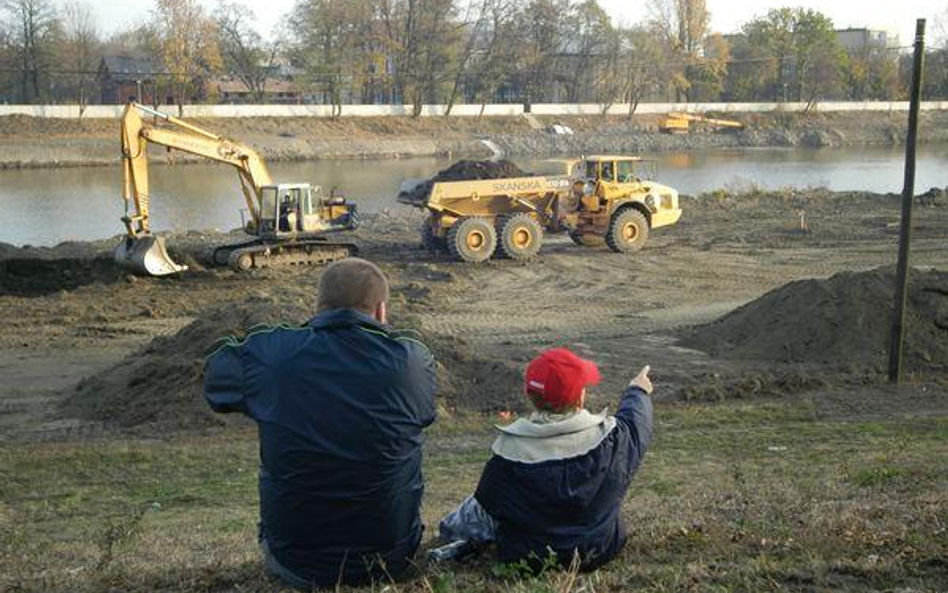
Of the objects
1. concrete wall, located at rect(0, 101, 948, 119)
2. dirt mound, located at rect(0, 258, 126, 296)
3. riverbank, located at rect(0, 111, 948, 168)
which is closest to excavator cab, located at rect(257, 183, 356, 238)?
Result: dirt mound, located at rect(0, 258, 126, 296)

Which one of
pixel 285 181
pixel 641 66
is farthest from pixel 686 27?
pixel 285 181

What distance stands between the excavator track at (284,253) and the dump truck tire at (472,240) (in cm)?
228

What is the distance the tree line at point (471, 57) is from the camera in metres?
83.8

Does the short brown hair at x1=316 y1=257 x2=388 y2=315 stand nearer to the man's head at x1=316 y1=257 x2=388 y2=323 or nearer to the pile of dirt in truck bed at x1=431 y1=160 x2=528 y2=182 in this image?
the man's head at x1=316 y1=257 x2=388 y2=323

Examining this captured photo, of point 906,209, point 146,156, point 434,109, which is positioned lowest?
point 906,209

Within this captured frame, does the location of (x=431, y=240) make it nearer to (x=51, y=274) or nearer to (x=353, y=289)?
(x=51, y=274)

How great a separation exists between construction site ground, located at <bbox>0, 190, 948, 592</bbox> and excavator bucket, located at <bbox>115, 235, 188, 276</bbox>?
0.28 metres

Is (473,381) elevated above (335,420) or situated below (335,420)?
below

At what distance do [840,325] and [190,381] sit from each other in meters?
8.28

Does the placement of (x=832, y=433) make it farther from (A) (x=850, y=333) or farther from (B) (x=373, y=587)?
(B) (x=373, y=587)

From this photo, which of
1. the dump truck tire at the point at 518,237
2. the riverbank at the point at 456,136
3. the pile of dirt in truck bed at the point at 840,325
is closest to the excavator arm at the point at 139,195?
the dump truck tire at the point at 518,237

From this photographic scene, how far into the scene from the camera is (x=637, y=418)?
4742 millimetres

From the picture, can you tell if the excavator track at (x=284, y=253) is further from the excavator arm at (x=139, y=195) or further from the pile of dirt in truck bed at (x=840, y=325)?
the pile of dirt in truck bed at (x=840, y=325)

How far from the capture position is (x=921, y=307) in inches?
548
